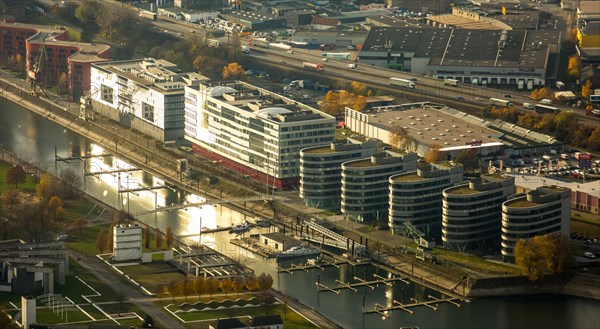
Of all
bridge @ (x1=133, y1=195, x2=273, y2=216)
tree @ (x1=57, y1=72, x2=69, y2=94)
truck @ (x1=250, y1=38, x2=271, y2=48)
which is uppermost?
bridge @ (x1=133, y1=195, x2=273, y2=216)

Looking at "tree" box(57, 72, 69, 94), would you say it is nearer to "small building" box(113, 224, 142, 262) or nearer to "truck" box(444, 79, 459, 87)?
"truck" box(444, 79, 459, 87)

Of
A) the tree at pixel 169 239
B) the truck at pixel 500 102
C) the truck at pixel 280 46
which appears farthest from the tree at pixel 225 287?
A: the truck at pixel 280 46

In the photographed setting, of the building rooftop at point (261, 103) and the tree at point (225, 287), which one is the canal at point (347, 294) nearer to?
the tree at point (225, 287)

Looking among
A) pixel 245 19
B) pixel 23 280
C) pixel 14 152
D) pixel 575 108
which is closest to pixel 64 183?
pixel 14 152

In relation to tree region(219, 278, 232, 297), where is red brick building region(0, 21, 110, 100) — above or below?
below

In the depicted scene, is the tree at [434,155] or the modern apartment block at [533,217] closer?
the modern apartment block at [533,217]

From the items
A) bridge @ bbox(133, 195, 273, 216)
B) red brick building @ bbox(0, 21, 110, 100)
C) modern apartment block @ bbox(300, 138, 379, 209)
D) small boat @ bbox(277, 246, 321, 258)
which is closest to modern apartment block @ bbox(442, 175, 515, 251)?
small boat @ bbox(277, 246, 321, 258)

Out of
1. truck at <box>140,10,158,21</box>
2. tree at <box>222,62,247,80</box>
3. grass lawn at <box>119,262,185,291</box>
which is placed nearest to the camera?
grass lawn at <box>119,262,185,291</box>
